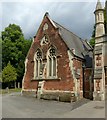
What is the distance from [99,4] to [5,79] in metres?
27.1

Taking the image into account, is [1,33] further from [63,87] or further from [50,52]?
[63,87]

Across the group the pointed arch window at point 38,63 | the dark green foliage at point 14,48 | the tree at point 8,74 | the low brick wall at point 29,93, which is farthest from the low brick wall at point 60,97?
the dark green foliage at point 14,48

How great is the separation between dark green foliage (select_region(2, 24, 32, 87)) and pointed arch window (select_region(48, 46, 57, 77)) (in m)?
24.2

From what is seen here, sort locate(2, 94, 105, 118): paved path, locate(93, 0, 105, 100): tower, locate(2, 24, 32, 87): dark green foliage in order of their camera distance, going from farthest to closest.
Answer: locate(2, 24, 32, 87): dark green foliage, locate(93, 0, 105, 100): tower, locate(2, 94, 105, 118): paved path

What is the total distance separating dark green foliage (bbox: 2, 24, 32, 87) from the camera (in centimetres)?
4825

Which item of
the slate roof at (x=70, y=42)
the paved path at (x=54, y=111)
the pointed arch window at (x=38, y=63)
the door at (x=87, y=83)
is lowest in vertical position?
the paved path at (x=54, y=111)

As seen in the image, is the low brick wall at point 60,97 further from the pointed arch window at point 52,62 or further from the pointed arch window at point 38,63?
the pointed arch window at point 38,63

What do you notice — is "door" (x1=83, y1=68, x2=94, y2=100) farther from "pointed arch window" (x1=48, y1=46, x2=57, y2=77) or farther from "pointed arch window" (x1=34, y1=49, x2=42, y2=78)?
"pointed arch window" (x1=34, y1=49, x2=42, y2=78)

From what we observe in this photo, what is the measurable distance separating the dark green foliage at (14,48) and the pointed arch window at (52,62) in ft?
79.4

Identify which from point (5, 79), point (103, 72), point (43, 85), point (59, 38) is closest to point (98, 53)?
point (103, 72)

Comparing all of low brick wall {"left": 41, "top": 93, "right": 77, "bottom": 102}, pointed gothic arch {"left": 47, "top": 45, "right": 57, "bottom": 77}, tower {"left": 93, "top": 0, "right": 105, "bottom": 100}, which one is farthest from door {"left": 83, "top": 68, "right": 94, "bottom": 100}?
pointed gothic arch {"left": 47, "top": 45, "right": 57, "bottom": 77}

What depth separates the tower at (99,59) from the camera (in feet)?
68.2

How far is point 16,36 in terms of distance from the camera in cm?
5019

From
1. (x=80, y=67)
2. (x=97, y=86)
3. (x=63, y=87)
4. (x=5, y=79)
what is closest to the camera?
(x=97, y=86)
